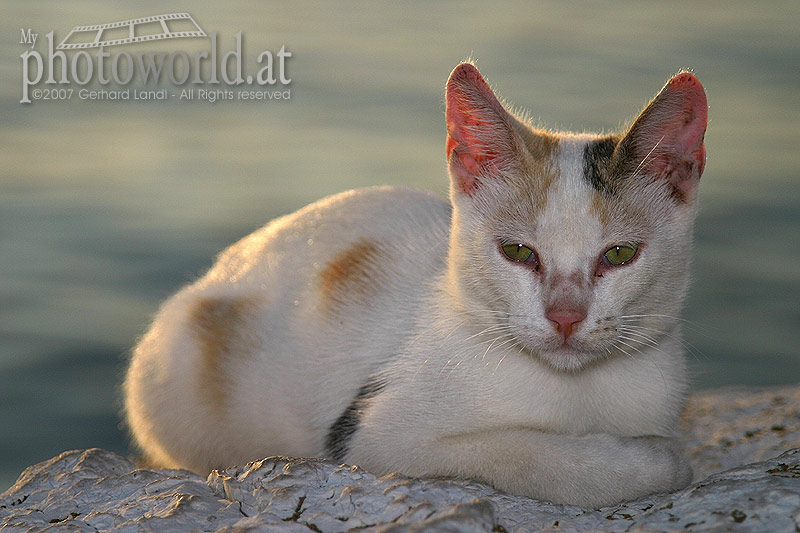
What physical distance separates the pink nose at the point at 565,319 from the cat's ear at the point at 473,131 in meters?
0.59

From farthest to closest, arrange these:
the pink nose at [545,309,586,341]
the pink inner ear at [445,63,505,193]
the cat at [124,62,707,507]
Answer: the pink inner ear at [445,63,505,193]
the cat at [124,62,707,507]
the pink nose at [545,309,586,341]

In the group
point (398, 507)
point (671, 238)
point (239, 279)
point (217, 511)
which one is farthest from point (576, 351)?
point (239, 279)

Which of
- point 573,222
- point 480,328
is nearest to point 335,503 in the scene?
point 480,328

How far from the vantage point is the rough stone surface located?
2.08 meters

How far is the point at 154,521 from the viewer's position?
89.7 inches

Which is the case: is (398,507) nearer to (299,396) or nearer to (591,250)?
(591,250)

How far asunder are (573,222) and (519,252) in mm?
201

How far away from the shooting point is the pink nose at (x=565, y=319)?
256cm

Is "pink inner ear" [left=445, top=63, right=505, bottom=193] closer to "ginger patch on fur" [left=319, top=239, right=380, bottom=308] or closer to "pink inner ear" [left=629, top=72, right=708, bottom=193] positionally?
"pink inner ear" [left=629, top=72, right=708, bottom=193]

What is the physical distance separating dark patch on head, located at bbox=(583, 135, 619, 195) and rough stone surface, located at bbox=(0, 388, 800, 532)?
0.93 meters

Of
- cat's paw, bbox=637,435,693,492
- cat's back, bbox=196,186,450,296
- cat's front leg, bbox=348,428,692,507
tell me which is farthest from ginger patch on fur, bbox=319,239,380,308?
cat's paw, bbox=637,435,693,492

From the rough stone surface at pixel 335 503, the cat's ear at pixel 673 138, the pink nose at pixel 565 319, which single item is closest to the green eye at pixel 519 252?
the pink nose at pixel 565 319

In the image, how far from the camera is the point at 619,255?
8.86 feet

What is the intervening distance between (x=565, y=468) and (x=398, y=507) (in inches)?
26.8
